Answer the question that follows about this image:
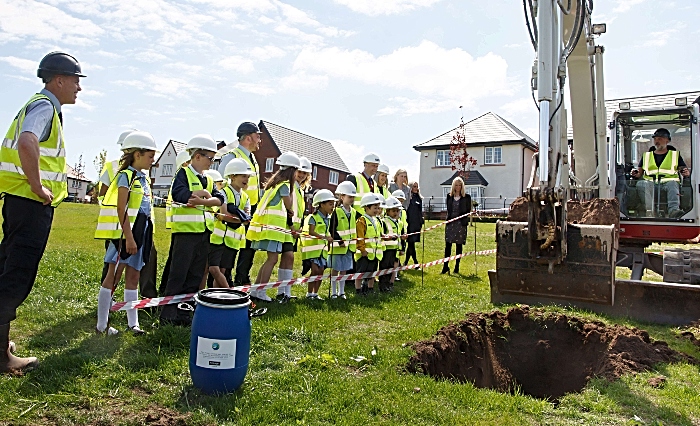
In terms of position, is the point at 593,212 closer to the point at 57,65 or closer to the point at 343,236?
the point at 343,236

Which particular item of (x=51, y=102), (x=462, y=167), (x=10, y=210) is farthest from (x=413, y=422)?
(x=462, y=167)

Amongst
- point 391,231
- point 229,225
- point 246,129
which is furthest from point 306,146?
point 229,225

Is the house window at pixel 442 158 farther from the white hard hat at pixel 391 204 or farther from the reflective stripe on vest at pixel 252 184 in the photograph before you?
the reflective stripe on vest at pixel 252 184

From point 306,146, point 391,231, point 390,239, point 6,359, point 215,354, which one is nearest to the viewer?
point 215,354

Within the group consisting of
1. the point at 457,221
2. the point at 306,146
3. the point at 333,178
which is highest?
the point at 306,146

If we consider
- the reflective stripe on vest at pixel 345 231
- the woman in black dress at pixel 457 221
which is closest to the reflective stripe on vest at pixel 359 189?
the reflective stripe on vest at pixel 345 231

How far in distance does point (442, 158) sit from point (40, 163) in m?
39.9

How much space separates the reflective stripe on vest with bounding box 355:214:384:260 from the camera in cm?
866

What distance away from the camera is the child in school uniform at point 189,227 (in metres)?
5.62

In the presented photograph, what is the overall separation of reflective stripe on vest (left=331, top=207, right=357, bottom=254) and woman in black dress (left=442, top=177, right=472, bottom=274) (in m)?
3.32

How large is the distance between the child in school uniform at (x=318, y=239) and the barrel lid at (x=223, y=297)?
362 cm

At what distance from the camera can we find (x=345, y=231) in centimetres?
839

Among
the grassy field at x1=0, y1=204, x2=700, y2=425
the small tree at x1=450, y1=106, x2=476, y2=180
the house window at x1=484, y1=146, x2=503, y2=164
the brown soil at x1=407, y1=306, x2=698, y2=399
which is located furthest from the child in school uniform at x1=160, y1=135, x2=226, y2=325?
the house window at x1=484, y1=146, x2=503, y2=164

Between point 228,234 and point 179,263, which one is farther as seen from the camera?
point 228,234
